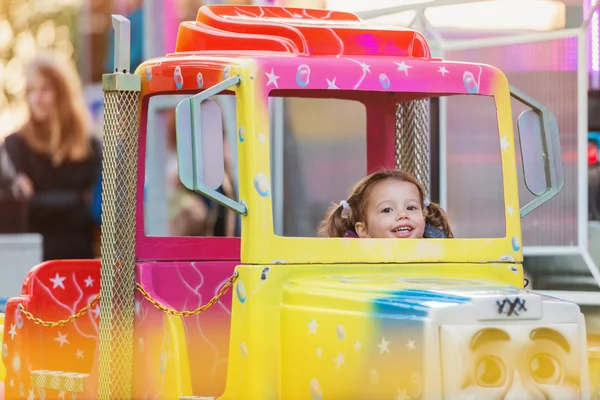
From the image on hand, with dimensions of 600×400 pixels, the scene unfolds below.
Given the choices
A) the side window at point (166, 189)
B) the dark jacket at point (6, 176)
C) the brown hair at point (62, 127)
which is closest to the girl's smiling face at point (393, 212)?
the side window at point (166, 189)

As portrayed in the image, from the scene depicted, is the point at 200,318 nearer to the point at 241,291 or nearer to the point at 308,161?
the point at 241,291

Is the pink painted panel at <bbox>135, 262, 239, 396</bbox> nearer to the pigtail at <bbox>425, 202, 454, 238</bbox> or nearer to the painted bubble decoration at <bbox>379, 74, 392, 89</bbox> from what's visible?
the pigtail at <bbox>425, 202, 454, 238</bbox>

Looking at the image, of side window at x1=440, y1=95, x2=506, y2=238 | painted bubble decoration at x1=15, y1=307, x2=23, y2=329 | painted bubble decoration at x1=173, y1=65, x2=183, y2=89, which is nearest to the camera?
painted bubble decoration at x1=173, y1=65, x2=183, y2=89

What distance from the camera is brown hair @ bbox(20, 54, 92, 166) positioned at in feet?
37.6

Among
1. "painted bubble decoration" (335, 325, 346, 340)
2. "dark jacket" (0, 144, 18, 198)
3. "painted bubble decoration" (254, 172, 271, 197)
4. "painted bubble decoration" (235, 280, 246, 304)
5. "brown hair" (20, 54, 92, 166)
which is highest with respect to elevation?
"brown hair" (20, 54, 92, 166)

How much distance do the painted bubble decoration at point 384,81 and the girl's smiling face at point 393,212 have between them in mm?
441

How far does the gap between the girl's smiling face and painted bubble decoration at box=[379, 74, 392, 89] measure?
44 centimetres

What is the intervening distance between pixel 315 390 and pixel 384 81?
3.69ft

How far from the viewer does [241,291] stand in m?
4.25

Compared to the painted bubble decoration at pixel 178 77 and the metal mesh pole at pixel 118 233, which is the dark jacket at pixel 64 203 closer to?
the metal mesh pole at pixel 118 233

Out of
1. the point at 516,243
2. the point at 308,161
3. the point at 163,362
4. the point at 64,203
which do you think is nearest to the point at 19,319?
the point at 163,362

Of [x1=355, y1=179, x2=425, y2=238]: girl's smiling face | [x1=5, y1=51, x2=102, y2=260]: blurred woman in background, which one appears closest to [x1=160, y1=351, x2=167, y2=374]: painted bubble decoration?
[x1=355, y1=179, x2=425, y2=238]: girl's smiling face

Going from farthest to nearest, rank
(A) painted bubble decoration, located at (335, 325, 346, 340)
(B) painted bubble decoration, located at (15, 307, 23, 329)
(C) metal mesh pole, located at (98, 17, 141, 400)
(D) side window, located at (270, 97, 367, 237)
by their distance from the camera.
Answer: (D) side window, located at (270, 97, 367, 237), (B) painted bubble decoration, located at (15, 307, 23, 329), (C) metal mesh pole, located at (98, 17, 141, 400), (A) painted bubble decoration, located at (335, 325, 346, 340)

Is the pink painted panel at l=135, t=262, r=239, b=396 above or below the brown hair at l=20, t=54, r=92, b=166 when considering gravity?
below
